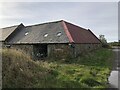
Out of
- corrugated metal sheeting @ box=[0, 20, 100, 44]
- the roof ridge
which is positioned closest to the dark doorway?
corrugated metal sheeting @ box=[0, 20, 100, 44]

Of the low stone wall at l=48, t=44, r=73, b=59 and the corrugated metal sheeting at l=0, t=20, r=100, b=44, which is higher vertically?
the corrugated metal sheeting at l=0, t=20, r=100, b=44

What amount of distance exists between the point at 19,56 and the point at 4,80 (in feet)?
6.75

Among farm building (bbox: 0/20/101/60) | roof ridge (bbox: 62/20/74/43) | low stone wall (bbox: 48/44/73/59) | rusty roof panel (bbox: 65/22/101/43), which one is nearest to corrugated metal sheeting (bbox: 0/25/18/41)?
farm building (bbox: 0/20/101/60)

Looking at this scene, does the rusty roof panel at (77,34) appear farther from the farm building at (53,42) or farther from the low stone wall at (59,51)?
the low stone wall at (59,51)

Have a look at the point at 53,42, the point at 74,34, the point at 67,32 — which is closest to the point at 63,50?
the point at 53,42

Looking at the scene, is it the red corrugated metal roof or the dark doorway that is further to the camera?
the dark doorway

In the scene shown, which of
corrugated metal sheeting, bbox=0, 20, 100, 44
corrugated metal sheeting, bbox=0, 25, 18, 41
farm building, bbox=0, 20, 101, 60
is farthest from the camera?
corrugated metal sheeting, bbox=0, 25, 18, 41

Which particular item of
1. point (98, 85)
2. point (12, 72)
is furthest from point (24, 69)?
point (98, 85)

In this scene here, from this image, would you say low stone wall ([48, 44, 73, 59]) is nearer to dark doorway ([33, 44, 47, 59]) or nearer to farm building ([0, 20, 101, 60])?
farm building ([0, 20, 101, 60])

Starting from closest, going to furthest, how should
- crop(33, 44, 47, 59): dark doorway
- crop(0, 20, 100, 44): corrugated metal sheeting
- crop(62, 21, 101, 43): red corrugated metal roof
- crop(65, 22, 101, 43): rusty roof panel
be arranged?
crop(0, 20, 100, 44): corrugated metal sheeting, crop(62, 21, 101, 43): red corrugated metal roof, crop(65, 22, 101, 43): rusty roof panel, crop(33, 44, 47, 59): dark doorway

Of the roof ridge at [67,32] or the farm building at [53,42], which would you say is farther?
the roof ridge at [67,32]

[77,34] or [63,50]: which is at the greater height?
[77,34]

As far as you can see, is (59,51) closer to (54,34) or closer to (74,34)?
(54,34)

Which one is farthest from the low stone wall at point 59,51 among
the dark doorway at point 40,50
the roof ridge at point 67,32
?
the dark doorway at point 40,50
